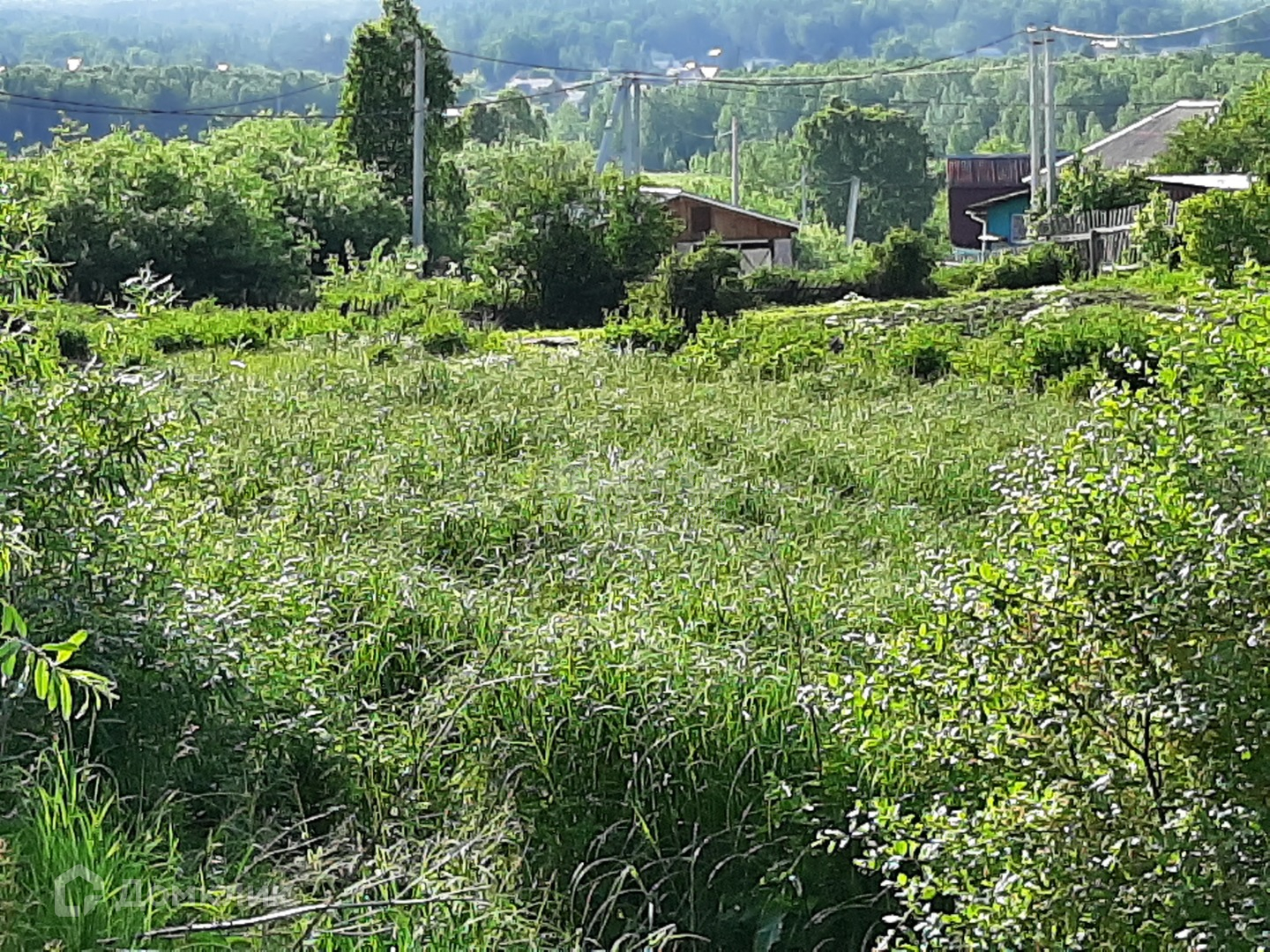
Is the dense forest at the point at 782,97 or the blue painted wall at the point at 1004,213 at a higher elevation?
the dense forest at the point at 782,97

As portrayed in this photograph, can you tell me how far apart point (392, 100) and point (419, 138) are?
1914 millimetres

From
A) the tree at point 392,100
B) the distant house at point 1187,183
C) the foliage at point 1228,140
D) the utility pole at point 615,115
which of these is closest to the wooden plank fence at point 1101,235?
the distant house at point 1187,183

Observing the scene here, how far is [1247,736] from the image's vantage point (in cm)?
246

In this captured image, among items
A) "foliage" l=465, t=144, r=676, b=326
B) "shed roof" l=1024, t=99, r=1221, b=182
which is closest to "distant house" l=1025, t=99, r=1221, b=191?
"shed roof" l=1024, t=99, r=1221, b=182

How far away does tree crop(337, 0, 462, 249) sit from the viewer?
1067 inches

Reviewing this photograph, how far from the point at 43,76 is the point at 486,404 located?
144 feet

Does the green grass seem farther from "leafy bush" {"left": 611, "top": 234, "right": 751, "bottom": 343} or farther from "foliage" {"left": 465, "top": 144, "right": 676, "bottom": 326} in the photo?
"foliage" {"left": 465, "top": 144, "right": 676, "bottom": 326}

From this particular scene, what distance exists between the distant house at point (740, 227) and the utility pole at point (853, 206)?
15.7 meters

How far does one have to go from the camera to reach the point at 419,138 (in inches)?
1029

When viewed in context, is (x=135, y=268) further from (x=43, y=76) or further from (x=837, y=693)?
(x=43, y=76)

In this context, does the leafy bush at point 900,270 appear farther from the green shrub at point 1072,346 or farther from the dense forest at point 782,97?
the dense forest at point 782,97

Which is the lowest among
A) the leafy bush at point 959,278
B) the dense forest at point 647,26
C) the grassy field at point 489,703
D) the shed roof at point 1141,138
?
the grassy field at point 489,703

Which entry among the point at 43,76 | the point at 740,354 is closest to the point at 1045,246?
the point at 740,354

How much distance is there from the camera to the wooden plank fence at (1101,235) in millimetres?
21438
